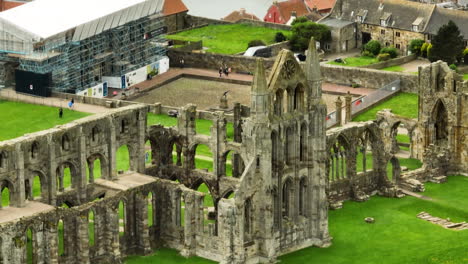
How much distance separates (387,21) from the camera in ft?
510

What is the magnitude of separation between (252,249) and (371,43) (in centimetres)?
6763

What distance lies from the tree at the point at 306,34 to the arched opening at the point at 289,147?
64.4 metres

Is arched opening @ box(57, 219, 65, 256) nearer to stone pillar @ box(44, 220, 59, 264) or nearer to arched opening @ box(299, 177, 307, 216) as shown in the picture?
stone pillar @ box(44, 220, 59, 264)

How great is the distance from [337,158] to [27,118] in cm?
3561

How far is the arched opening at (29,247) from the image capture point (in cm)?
8579

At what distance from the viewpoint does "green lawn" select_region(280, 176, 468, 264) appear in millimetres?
90000

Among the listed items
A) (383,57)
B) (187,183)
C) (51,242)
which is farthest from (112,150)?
(383,57)

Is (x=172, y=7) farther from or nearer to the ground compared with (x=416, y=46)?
farther from the ground

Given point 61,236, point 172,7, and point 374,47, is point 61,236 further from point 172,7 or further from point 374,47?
point 172,7

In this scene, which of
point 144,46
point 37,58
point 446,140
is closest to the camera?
point 446,140

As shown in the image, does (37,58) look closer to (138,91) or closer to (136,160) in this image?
(138,91)

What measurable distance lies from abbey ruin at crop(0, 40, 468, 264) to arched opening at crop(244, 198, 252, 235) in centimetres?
6

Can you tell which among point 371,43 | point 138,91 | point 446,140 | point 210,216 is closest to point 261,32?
point 371,43

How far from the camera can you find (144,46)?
478 ft
